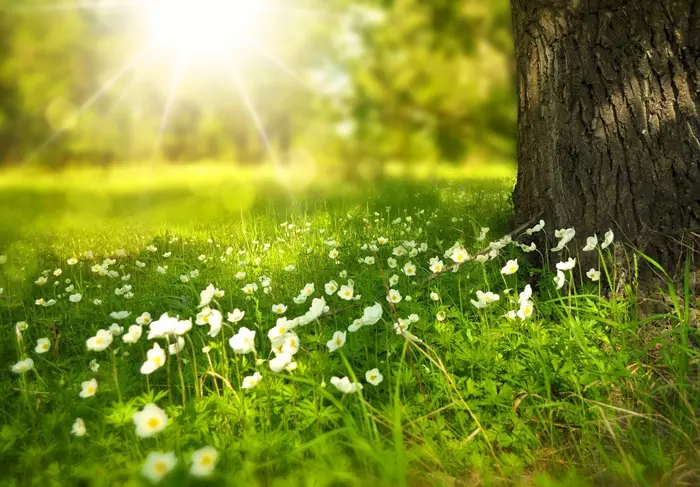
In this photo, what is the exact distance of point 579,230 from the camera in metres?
2.50

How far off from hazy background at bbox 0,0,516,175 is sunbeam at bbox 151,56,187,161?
0.02 m

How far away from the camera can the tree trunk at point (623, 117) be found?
2.28 meters

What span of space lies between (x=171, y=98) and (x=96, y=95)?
4.72ft

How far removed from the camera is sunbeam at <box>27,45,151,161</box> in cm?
677

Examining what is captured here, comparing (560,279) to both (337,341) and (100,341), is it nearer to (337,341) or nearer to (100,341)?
(337,341)

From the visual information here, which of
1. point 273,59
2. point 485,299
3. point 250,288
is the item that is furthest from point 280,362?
point 273,59

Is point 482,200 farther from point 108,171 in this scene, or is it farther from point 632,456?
point 108,171

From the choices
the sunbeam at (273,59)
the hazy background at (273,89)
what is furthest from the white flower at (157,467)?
the sunbeam at (273,59)

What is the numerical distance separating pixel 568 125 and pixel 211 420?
6.78 ft

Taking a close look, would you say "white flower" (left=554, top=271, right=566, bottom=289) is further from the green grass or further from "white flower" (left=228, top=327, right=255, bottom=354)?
"white flower" (left=228, top=327, right=255, bottom=354)

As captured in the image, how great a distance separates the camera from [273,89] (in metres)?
9.74

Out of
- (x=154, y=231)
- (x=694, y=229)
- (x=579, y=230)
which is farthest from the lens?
(x=154, y=231)

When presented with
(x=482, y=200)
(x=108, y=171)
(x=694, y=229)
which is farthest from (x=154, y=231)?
(x=694, y=229)

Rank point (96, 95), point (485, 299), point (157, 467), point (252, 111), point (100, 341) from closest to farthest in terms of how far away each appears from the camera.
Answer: point (157, 467), point (100, 341), point (485, 299), point (96, 95), point (252, 111)
